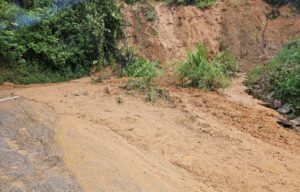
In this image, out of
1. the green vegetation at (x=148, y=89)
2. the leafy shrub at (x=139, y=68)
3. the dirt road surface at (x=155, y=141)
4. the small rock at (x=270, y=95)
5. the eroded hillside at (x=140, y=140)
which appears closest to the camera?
the eroded hillside at (x=140, y=140)

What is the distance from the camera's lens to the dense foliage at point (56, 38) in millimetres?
9156

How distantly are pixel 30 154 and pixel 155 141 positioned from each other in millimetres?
1800

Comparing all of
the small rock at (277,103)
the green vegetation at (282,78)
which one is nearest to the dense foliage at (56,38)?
the green vegetation at (282,78)

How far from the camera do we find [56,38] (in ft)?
31.4

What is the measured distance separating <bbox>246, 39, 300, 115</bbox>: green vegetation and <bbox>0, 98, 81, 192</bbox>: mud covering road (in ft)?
13.9

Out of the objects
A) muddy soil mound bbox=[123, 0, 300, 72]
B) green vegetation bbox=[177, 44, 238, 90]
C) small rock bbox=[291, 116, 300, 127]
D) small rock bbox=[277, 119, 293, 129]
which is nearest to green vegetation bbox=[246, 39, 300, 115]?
small rock bbox=[291, 116, 300, 127]

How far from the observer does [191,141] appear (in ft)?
19.8

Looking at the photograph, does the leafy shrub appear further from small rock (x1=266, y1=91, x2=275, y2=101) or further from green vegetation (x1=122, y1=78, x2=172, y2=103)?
small rock (x1=266, y1=91, x2=275, y2=101)

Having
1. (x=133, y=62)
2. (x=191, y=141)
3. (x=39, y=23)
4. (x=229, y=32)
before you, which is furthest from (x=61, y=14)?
(x=191, y=141)

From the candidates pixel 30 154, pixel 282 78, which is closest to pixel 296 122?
pixel 282 78

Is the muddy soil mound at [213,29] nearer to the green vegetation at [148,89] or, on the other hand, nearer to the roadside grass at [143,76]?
the roadside grass at [143,76]

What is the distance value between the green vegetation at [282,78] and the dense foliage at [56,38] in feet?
11.1

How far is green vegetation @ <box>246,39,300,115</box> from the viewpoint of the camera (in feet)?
25.8

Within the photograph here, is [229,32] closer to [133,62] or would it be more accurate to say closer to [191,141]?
[133,62]
